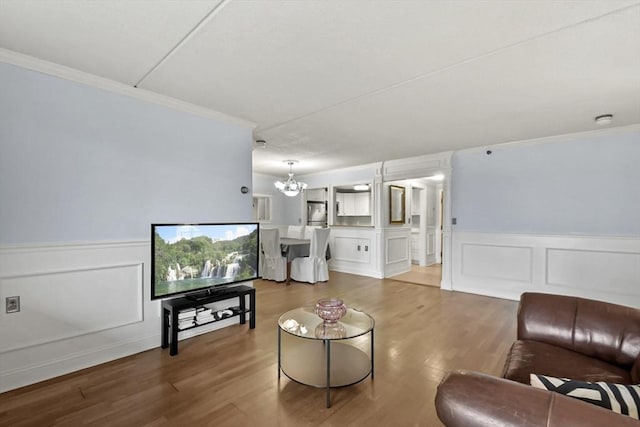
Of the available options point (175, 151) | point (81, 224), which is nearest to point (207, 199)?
point (175, 151)

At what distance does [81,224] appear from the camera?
2332 mm

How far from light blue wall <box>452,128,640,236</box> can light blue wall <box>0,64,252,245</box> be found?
3798mm

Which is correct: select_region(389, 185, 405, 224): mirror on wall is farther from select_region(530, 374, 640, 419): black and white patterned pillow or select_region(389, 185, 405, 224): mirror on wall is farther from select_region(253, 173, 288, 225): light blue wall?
select_region(530, 374, 640, 419): black and white patterned pillow

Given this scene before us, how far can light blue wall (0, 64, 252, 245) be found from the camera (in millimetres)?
2088

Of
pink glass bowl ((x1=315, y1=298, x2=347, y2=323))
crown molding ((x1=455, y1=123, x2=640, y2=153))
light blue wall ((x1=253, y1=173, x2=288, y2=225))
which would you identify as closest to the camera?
pink glass bowl ((x1=315, y1=298, x2=347, y2=323))

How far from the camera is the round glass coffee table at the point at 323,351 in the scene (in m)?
2.05

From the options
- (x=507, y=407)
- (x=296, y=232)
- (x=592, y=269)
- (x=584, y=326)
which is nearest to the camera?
(x=507, y=407)

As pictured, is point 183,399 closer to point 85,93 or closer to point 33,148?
point 33,148

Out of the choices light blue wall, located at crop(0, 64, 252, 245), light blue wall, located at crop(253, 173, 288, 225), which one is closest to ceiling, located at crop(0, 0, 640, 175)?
light blue wall, located at crop(0, 64, 252, 245)

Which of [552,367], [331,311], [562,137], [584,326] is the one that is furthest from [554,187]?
[331,311]

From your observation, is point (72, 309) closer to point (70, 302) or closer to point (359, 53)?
point (70, 302)

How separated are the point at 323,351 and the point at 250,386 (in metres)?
0.66

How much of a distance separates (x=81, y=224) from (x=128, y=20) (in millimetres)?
1571

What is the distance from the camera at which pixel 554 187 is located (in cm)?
402
